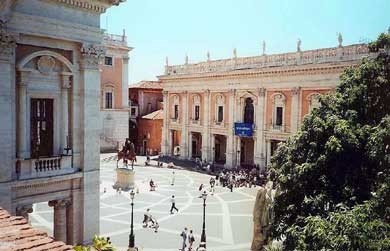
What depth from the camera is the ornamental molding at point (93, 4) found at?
14834mm

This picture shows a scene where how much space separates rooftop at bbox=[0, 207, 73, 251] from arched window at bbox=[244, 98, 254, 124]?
123 ft

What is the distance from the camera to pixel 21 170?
14078 millimetres

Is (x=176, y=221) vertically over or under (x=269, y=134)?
under

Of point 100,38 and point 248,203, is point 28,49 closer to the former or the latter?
point 100,38

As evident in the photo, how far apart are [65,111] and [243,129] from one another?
96.5 ft

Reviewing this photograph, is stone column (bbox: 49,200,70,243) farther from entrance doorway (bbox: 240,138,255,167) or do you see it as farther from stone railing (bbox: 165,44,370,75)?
entrance doorway (bbox: 240,138,255,167)

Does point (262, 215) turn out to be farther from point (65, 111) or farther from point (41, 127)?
point (41, 127)

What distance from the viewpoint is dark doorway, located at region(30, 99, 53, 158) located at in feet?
48.4

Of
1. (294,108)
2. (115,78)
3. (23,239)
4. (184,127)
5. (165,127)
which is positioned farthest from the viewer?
(165,127)

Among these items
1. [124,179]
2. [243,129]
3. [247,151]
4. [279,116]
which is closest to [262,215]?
[124,179]

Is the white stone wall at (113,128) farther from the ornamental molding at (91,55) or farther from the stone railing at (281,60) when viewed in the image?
the ornamental molding at (91,55)

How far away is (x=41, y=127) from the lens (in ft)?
49.3

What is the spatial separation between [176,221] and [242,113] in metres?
20.6

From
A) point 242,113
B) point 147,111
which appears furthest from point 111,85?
point 242,113
